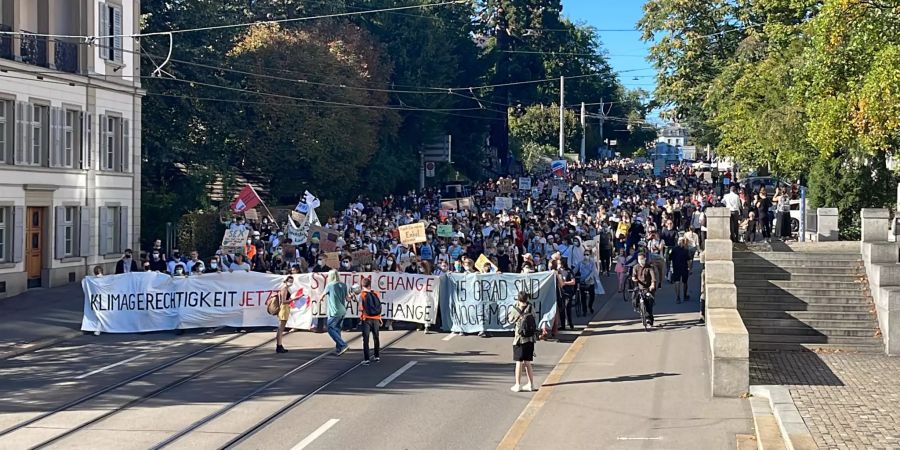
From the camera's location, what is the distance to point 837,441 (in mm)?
12602

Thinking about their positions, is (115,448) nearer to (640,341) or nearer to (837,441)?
(837,441)

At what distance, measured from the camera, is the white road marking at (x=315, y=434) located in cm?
1296

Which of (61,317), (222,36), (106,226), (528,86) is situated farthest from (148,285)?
(528,86)

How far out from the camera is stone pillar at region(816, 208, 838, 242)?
29484 millimetres

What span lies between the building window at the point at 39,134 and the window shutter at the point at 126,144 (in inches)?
175

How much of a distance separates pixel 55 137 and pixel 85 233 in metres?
3.25

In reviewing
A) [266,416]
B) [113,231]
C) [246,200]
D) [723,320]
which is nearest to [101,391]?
[266,416]

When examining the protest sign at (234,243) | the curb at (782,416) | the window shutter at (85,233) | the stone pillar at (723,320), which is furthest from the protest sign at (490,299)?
the window shutter at (85,233)

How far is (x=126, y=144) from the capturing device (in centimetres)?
3716

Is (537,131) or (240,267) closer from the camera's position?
(240,267)

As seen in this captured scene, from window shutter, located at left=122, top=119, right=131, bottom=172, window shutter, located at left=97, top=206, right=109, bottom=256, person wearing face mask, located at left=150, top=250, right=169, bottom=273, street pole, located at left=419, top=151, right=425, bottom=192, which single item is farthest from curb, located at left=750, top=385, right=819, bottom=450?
street pole, located at left=419, top=151, right=425, bottom=192

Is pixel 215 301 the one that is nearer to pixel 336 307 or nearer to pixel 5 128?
pixel 336 307

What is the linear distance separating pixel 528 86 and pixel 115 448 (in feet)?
241

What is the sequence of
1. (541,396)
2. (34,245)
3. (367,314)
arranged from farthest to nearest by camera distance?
1. (34,245)
2. (367,314)
3. (541,396)
